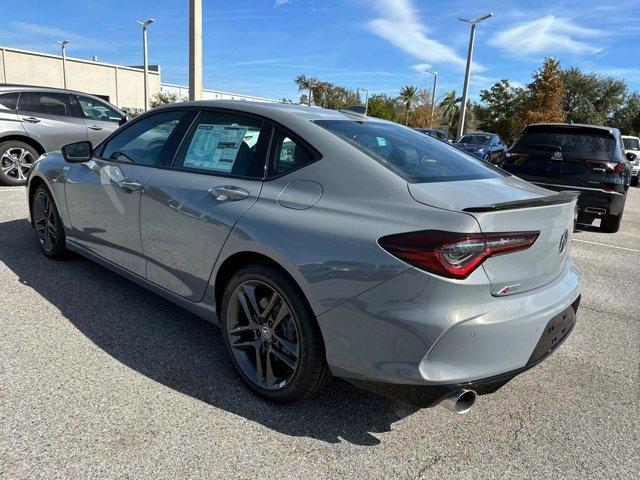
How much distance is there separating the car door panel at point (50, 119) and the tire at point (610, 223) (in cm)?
893

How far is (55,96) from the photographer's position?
8.91m

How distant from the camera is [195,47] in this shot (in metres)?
11.7

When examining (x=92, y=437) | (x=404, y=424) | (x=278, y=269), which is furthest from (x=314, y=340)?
(x=92, y=437)

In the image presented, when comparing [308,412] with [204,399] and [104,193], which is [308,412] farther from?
[104,193]

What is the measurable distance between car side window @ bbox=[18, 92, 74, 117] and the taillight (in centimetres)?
874

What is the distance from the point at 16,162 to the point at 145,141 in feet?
20.6

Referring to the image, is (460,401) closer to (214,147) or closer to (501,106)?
(214,147)

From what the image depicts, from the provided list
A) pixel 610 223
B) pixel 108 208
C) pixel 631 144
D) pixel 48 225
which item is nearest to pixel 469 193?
→ pixel 108 208

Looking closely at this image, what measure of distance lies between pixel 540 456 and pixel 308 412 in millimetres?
1103

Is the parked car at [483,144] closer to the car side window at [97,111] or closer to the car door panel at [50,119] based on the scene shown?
→ the car side window at [97,111]

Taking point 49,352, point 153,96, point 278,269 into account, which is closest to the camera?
point 278,269

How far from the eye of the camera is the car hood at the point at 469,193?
211 centimetres

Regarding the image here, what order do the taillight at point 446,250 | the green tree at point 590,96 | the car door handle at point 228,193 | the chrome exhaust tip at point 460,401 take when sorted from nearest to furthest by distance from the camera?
the taillight at point 446,250
the chrome exhaust tip at point 460,401
the car door handle at point 228,193
the green tree at point 590,96

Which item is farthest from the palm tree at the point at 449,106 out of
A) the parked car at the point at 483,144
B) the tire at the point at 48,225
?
the tire at the point at 48,225
